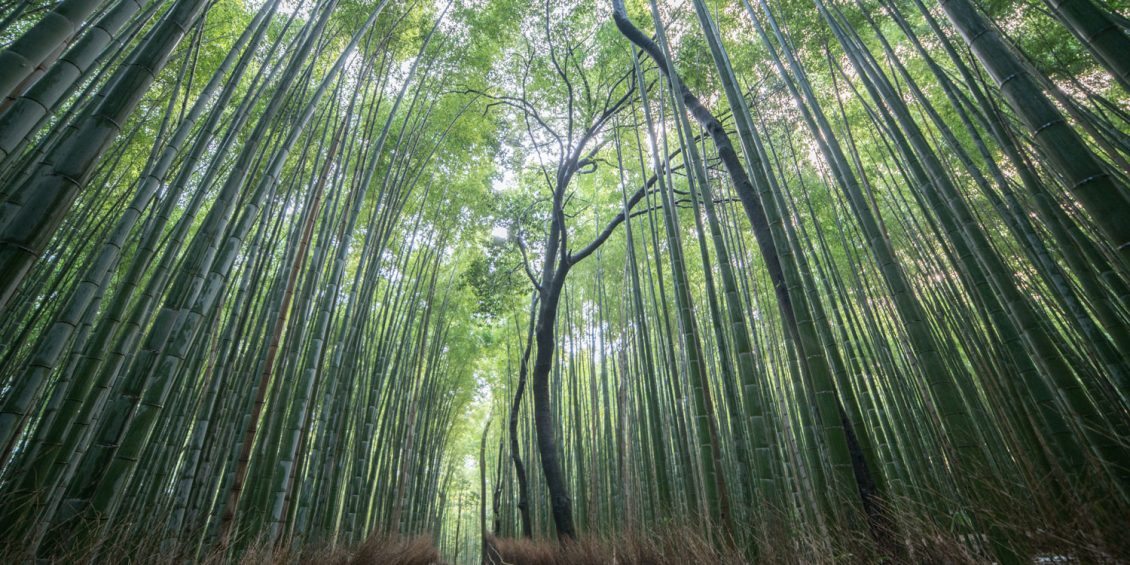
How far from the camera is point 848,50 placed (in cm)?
198

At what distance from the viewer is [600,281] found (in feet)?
17.8

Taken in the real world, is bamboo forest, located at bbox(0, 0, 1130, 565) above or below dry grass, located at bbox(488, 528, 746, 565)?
above

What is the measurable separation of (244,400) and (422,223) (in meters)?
2.96

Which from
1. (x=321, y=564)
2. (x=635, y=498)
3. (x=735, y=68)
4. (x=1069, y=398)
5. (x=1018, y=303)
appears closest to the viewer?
(x=1069, y=398)

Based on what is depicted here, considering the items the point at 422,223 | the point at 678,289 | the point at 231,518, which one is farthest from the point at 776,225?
the point at 422,223

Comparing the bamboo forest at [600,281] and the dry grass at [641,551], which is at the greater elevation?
the bamboo forest at [600,281]

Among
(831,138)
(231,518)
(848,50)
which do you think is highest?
(848,50)

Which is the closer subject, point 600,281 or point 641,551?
point 641,551

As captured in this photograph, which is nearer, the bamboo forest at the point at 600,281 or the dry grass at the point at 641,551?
the bamboo forest at the point at 600,281

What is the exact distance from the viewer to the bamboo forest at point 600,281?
112 cm

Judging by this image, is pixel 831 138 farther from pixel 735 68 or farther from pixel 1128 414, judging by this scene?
pixel 735 68

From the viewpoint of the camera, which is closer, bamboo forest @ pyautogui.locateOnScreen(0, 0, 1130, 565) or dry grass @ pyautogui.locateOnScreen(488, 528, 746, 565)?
bamboo forest @ pyautogui.locateOnScreen(0, 0, 1130, 565)

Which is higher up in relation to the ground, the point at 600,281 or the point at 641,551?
the point at 600,281

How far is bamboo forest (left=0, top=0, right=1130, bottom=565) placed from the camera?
3.69 feet
